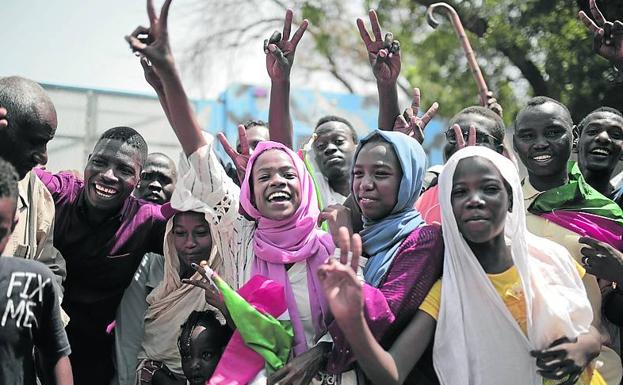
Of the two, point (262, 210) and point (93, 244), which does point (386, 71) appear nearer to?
point (262, 210)

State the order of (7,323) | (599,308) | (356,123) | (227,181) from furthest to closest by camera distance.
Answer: (356,123), (227,181), (599,308), (7,323)

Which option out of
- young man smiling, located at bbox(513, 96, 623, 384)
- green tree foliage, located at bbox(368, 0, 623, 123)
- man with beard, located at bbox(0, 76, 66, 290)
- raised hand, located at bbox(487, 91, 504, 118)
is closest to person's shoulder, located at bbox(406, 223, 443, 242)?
young man smiling, located at bbox(513, 96, 623, 384)

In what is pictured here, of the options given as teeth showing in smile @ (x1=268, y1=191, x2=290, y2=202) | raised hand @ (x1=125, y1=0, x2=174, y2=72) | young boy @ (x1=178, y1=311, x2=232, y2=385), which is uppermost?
raised hand @ (x1=125, y1=0, x2=174, y2=72)

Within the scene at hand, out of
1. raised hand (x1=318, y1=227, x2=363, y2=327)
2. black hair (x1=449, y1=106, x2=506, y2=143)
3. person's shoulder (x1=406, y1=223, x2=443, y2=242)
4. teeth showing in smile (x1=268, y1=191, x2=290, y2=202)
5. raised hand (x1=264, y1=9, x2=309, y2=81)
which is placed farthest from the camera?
black hair (x1=449, y1=106, x2=506, y2=143)

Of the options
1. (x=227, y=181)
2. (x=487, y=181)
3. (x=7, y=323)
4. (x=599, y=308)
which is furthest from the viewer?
(x=227, y=181)

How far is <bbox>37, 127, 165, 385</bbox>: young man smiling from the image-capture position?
→ 3994 mm

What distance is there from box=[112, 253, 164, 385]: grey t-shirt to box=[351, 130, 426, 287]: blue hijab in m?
1.49

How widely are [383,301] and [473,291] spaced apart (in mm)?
402

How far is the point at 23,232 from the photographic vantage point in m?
3.52

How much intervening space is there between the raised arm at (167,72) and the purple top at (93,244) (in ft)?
2.32

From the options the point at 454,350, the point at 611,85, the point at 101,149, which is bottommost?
the point at 454,350

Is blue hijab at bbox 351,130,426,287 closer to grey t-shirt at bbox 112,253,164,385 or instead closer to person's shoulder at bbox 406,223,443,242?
person's shoulder at bbox 406,223,443,242

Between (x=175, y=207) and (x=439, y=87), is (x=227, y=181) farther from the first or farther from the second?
(x=439, y=87)

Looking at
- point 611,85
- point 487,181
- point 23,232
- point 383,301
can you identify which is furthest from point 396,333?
point 611,85
